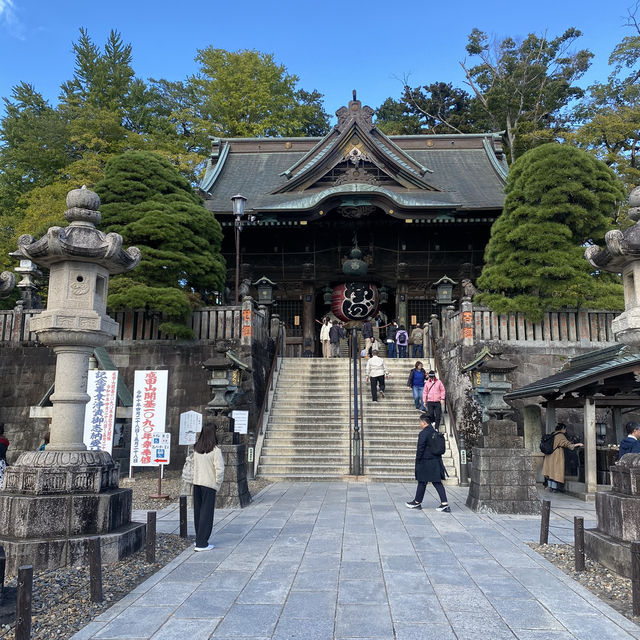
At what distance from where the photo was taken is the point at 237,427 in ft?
40.5

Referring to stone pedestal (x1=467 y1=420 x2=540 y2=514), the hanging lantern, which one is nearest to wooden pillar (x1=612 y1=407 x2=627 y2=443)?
stone pedestal (x1=467 y1=420 x2=540 y2=514)

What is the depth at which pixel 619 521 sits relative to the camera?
5496mm

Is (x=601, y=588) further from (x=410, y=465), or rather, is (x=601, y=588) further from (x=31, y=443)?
(x=31, y=443)

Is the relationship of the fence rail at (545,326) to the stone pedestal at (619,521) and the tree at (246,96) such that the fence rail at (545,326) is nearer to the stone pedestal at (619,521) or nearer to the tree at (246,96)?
the stone pedestal at (619,521)

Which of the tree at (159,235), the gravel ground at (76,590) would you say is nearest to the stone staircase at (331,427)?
the tree at (159,235)

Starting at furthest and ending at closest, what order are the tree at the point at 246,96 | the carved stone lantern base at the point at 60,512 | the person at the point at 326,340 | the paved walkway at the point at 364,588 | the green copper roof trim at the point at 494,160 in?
the tree at the point at 246,96 → the green copper roof trim at the point at 494,160 → the person at the point at 326,340 → the carved stone lantern base at the point at 60,512 → the paved walkway at the point at 364,588

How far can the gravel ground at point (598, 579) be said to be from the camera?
4629 mm

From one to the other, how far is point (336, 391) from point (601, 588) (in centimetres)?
1116

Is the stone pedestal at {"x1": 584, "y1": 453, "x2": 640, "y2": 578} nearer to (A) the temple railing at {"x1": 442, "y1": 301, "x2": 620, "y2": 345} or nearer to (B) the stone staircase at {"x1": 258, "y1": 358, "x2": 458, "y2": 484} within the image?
(B) the stone staircase at {"x1": 258, "y1": 358, "x2": 458, "y2": 484}

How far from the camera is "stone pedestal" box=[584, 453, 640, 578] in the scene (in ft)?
17.4

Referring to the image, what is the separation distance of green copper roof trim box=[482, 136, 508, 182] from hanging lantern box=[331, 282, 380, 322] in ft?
26.9

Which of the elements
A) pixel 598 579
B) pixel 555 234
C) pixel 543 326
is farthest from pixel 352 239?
pixel 598 579

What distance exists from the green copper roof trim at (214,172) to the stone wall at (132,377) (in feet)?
32.2

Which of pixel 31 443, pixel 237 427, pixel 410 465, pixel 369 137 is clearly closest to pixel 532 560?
pixel 410 465
